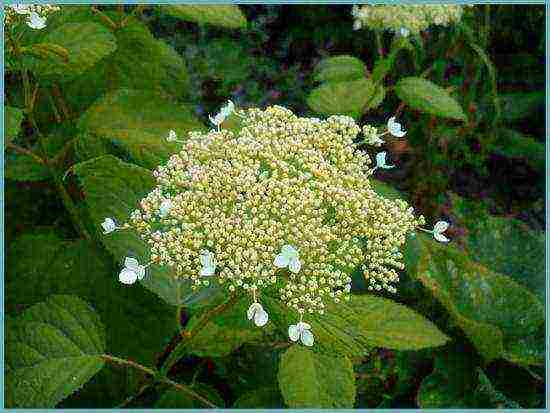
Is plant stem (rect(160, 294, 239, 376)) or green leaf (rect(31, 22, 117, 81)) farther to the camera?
green leaf (rect(31, 22, 117, 81))

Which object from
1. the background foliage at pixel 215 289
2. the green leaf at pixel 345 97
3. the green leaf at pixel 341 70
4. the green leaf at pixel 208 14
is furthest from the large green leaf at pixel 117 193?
the green leaf at pixel 341 70

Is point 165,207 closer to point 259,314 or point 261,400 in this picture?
point 259,314

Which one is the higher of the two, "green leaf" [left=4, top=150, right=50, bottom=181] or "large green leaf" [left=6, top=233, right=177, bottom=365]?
"green leaf" [left=4, top=150, right=50, bottom=181]

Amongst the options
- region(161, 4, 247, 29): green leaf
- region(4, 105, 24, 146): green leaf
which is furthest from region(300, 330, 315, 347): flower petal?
region(161, 4, 247, 29): green leaf

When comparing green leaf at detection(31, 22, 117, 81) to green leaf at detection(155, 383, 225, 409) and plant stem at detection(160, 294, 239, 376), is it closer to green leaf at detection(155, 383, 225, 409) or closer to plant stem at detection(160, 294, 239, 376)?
plant stem at detection(160, 294, 239, 376)

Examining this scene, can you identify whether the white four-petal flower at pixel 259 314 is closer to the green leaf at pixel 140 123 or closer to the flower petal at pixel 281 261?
the flower petal at pixel 281 261

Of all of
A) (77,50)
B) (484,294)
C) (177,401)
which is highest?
(77,50)

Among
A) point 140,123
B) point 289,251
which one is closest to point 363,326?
point 289,251
